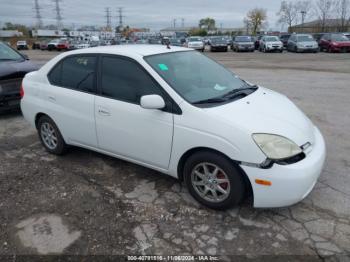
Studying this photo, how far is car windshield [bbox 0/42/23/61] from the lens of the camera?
780 centimetres

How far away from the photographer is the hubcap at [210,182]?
3248 millimetres

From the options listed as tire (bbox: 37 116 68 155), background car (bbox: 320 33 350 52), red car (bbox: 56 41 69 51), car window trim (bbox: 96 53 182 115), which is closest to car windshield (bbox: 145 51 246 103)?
car window trim (bbox: 96 53 182 115)

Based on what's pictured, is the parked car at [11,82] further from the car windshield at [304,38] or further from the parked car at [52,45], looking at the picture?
the parked car at [52,45]

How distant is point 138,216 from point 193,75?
1.76 m

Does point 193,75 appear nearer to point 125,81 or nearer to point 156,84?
point 156,84

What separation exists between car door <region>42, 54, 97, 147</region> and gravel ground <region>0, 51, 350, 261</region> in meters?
0.53

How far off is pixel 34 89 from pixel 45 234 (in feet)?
8.26

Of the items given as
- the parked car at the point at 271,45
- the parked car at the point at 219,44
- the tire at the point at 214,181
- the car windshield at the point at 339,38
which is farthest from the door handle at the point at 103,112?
the parked car at the point at 219,44

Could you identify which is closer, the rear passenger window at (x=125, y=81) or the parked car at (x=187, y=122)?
the parked car at (x=187, y=122)

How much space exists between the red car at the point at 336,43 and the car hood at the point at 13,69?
25393mm

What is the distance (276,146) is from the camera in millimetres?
2994

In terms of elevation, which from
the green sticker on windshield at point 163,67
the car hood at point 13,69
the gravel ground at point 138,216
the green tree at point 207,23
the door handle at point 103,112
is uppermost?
the green tree at point 207,23

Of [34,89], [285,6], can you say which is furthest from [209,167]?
[285,6]

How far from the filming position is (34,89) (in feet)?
15.9
